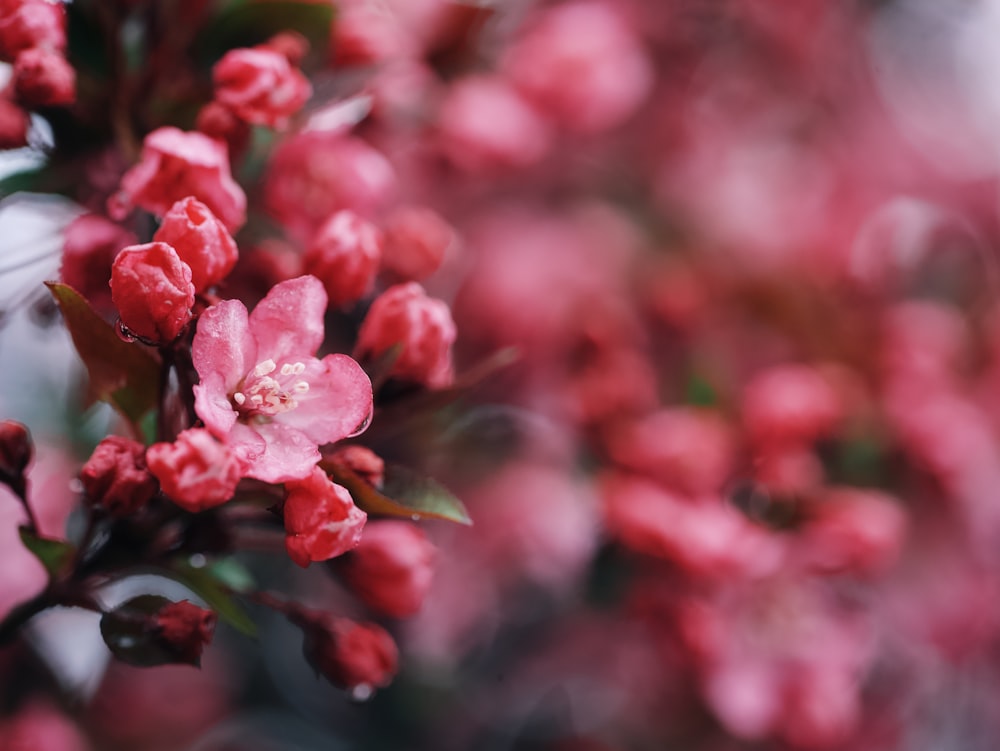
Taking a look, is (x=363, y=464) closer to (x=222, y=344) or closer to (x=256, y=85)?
(x=222, y=344)

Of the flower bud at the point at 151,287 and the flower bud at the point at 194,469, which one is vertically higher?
the flower bud at the point at 151,287

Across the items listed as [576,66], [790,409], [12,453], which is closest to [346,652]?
[12,453]

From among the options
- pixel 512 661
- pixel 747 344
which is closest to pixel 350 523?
pixel 512 661

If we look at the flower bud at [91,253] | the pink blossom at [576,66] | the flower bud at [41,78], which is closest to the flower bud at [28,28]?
the flower bud at [41,78]

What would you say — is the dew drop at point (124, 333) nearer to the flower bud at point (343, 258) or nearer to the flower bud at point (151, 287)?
the flower bud at point (151, 287)

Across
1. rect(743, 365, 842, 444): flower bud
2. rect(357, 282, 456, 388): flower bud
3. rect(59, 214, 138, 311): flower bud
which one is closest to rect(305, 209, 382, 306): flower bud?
rect(357, 282, 456, 388): flower bud

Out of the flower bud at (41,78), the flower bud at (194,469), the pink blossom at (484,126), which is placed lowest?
the pink blossom at (484,126)

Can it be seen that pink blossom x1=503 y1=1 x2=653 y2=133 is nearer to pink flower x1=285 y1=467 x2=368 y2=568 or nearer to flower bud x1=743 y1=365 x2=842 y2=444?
flower bud x1=743 y1=365 x2=842 y2=444
